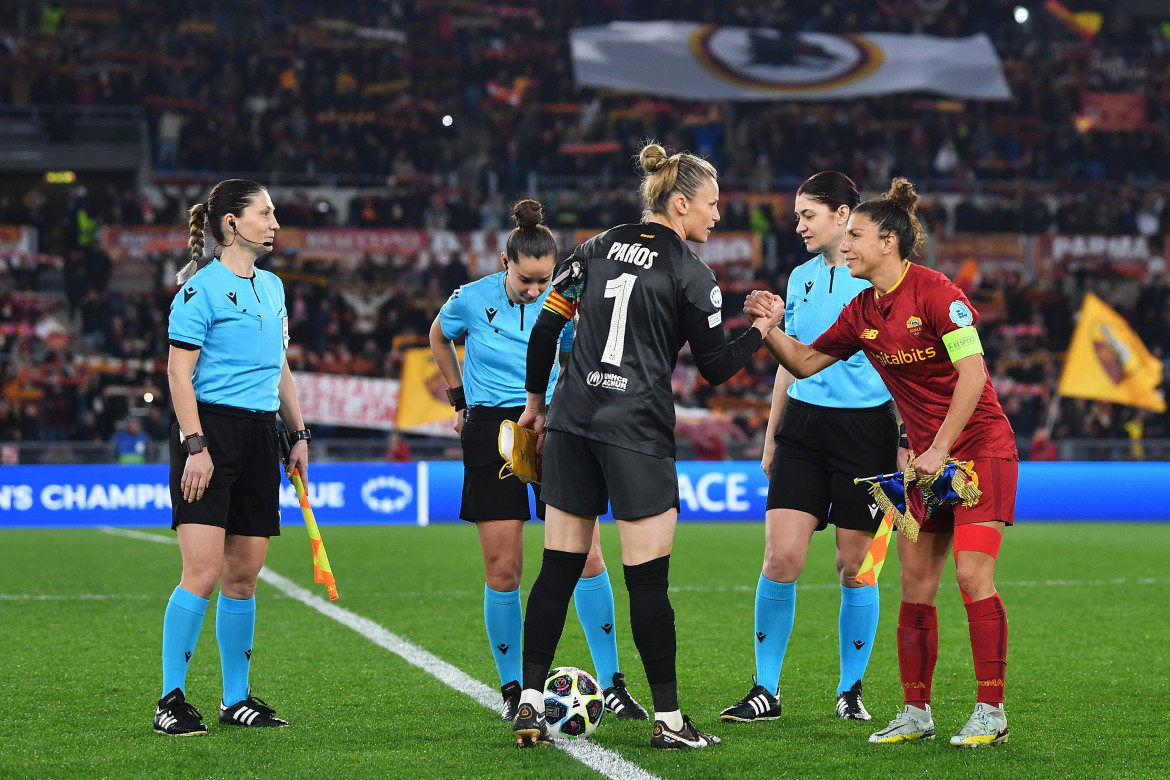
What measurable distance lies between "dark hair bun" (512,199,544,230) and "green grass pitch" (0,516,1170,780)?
1986 mm

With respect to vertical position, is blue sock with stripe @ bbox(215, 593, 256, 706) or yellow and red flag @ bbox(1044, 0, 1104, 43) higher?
yellow and red flag @ bbox(1044, 0, 1104, 43)

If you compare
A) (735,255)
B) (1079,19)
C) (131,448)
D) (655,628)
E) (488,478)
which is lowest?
(131,448)

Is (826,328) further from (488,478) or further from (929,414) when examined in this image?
(488,478)

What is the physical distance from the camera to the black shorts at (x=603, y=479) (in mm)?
4590

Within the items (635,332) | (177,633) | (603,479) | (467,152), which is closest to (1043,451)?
(467,152)

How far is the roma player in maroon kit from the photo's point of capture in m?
4.72

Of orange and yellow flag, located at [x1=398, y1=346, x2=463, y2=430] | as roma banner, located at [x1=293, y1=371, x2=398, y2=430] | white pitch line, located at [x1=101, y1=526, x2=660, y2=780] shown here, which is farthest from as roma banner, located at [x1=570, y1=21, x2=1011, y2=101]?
white pitch line, located at [x1=101, y1=526, x2=660, y2=780]

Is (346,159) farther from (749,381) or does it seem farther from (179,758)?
(179,758)

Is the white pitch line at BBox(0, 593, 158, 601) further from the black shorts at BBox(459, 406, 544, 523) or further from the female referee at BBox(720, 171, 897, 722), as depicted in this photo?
the female referee at BBox(720, 171, 897, 722)

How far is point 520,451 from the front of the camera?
16.1ft

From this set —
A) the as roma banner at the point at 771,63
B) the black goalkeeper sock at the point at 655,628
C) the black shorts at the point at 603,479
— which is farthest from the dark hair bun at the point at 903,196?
the as roma banner at the point at 771,63

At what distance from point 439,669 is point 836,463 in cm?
224

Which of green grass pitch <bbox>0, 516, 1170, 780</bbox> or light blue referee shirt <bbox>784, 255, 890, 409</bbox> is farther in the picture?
light blue referee shirt <bbox>784, 255, 890, 409</bbox>

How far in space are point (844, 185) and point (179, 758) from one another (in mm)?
3439
